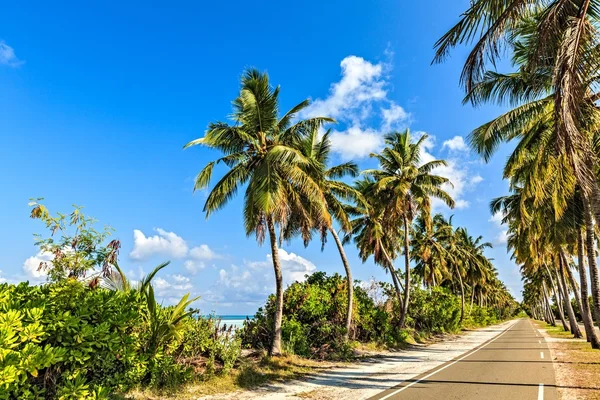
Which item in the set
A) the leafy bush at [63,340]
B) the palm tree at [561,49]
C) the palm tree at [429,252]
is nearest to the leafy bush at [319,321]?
the leafy bush at [63,340]

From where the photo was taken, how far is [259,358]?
13227mm

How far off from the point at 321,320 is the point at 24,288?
1243cm

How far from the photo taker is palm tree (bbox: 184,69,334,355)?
13.3 m

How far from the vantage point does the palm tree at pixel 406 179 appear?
77.6 ft

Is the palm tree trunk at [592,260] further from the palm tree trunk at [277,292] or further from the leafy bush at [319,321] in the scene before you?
the palm tree trunk at [277,292]

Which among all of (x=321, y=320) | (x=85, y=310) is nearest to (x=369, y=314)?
(x=321, y=320)

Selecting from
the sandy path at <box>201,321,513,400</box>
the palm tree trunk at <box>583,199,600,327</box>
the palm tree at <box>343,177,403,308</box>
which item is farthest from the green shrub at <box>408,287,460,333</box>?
the palm tree trunk at <box>583,199,600,327</box>

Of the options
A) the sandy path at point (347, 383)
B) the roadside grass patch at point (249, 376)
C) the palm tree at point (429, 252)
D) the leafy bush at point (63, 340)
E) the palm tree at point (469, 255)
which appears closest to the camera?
the leafy bush at point (63, 340)

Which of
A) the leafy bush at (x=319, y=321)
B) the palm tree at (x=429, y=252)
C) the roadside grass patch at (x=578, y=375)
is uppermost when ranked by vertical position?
the palm tree at (x=429, y=252)

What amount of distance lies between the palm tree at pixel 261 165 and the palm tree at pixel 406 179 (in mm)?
10187

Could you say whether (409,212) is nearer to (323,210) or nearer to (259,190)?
(323,210)

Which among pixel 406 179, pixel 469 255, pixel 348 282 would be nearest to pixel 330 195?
pixel 348 282

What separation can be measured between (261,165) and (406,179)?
44.1 ft

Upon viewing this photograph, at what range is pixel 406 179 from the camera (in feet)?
78.3
